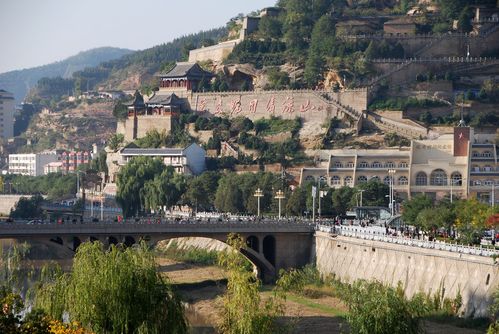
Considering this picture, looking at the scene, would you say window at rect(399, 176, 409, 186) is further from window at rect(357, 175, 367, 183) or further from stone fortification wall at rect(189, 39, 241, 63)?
stone fortification wall at rect(189, 39, 241, 63)

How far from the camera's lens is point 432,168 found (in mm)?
104750

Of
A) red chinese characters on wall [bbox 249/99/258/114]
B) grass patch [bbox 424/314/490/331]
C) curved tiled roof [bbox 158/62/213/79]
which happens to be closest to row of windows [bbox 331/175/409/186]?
red chinese characters on wall [bbox 249/99/258/114]

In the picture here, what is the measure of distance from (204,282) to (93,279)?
33313 millimetres

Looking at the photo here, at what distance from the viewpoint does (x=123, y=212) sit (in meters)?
110

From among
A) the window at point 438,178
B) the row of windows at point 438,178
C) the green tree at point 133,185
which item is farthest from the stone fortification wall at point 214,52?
the window at point 438,178

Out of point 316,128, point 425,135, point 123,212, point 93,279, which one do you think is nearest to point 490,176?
point 425,135

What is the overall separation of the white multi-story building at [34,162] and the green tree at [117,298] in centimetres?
12419

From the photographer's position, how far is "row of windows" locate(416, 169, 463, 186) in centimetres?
10381

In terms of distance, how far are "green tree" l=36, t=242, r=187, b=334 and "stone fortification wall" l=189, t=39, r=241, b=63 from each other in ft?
298

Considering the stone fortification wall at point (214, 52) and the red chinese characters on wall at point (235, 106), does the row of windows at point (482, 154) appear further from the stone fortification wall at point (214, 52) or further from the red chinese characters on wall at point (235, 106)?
the stone fortification wall at point (214, 52)

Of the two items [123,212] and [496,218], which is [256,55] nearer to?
[123,212]

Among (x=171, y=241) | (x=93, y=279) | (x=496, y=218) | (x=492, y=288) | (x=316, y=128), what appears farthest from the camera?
(x=316, y=128)

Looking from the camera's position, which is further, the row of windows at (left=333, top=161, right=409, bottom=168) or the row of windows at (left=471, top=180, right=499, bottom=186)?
the row of windows at (left=333, top=161, right=409, bottom=168)

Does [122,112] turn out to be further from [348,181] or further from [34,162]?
[348,181]
